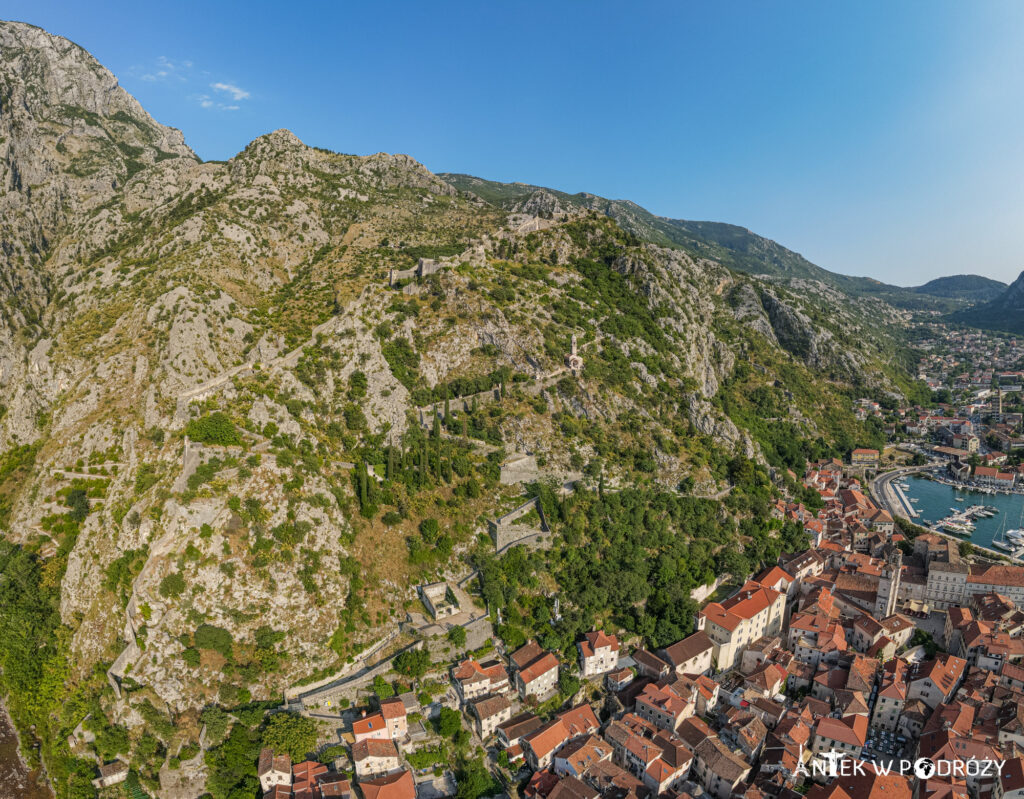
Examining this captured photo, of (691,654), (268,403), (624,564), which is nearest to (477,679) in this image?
(691,654)

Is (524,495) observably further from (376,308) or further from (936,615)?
(936,615)

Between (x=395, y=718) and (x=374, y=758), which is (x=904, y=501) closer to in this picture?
(x=395, y=718)

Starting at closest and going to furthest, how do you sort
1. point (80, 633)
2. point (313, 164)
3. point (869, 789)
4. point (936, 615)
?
point (869, 789)
point (80, 633)
point (936, 615)
point (313, 164)

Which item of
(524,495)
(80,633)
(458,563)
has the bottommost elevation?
(80,633)

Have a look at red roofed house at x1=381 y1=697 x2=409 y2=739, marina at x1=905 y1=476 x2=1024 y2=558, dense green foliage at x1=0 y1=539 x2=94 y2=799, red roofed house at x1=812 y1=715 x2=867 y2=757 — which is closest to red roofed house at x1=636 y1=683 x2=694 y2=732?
red roofed house at x1=812 y1=715 x2=867 y2=757

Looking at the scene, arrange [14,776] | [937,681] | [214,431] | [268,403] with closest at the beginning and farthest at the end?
[14,776], [937,681], [214,431], [268,403]

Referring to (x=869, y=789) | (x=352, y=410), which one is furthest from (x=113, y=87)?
(x=869, y=789)

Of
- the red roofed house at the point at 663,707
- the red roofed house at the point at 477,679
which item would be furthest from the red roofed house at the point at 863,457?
the red roofed house at the point at 477,679
